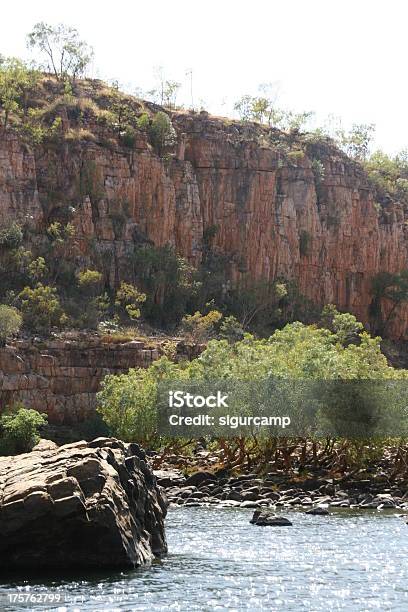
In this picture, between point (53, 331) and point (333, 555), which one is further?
point (53, 331)

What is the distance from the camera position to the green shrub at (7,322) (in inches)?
3524

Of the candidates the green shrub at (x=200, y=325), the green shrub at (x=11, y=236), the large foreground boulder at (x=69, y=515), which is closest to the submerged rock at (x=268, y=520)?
the large foreground boulder at (x=69, y=515)

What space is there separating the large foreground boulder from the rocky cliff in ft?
255

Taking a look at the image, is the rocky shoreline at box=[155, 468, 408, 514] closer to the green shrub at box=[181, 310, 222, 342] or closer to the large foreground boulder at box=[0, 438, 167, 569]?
the large foreground boulder at box=[0, 438, 167, 569]

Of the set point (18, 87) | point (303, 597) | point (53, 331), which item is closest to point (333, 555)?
point (303, 597)

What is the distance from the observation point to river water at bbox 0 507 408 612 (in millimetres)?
26562

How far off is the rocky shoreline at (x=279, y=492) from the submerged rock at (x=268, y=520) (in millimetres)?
4421

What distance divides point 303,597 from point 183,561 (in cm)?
616

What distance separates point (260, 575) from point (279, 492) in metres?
23.1

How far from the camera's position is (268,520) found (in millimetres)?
43656


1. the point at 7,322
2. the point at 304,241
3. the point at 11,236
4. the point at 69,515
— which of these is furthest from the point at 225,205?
the point at 69,515

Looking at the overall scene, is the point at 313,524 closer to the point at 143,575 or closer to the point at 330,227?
the point at 143,575

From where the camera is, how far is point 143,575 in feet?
96.4

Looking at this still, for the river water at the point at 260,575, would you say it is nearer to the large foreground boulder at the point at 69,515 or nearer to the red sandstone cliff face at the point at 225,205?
the large foreground boulder at the point at 69,515
